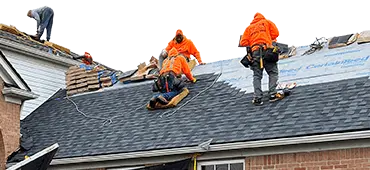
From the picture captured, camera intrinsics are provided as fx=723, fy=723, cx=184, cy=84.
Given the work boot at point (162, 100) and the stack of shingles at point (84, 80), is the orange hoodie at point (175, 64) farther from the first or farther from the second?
the stack of shingles at point (84, 80)

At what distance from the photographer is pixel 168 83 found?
1778cm

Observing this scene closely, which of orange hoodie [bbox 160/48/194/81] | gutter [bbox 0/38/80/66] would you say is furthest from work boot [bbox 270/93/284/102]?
gutter [bbox 0/38/80/66]

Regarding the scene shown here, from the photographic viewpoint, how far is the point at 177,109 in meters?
17.2

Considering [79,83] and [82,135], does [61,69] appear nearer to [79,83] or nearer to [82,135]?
[79,83]

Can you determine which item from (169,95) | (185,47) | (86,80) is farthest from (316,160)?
(86,80)

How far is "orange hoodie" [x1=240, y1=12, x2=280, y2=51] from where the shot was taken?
1636 cm

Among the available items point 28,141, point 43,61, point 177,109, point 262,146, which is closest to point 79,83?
point 43,61

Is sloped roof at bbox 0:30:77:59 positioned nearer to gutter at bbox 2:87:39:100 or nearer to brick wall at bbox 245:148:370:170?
gutter at bbox 2:87:39:100

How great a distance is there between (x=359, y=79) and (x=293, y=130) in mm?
2180

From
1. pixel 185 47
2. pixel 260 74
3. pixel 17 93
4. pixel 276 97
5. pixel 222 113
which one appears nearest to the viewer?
pixel 276 97

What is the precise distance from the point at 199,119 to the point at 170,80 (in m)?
1.98

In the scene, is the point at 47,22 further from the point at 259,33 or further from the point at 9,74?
the point at 259,33

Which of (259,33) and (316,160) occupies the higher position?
(259,33)

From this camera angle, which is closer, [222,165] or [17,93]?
[222,165]
